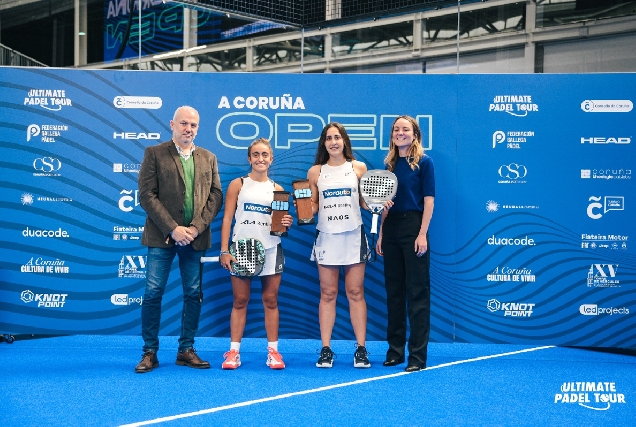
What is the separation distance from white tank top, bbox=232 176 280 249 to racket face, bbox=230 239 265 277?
12cm

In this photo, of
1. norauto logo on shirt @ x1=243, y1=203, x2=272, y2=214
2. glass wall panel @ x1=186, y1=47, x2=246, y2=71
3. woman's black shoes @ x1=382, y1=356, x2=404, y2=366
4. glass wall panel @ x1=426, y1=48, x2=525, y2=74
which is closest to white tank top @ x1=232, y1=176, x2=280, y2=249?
norauto logo on shirt @ x1=243, y1=203, x2=272, y2=214

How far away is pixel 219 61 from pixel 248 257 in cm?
653

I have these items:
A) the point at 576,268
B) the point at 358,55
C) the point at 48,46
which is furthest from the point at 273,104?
the point at 358,55

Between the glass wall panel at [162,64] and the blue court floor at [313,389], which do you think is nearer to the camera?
the blue court floor at [313,389]

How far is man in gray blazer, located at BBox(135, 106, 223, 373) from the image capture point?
4910 mm

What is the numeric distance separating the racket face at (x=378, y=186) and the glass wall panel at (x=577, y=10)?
8083 millimetres

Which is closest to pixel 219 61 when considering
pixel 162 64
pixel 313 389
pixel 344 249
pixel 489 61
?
pixel 162 64

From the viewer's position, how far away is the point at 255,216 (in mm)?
5105

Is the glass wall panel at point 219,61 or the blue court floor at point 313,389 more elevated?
the glass wall panel at point 219,61

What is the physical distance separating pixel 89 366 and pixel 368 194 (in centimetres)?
222

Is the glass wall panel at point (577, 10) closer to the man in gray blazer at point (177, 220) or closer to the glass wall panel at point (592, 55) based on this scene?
the glass wall panel at point (592, 55)

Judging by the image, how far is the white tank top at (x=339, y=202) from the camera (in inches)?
199

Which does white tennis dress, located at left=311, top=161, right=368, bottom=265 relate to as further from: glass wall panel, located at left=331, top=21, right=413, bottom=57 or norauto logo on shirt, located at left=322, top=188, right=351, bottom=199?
glass wall panel, located at left=331, top=21, right=413, bottom=57

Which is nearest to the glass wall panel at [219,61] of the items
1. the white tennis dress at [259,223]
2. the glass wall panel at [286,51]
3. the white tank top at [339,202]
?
the glass wall panel at [286,51]
